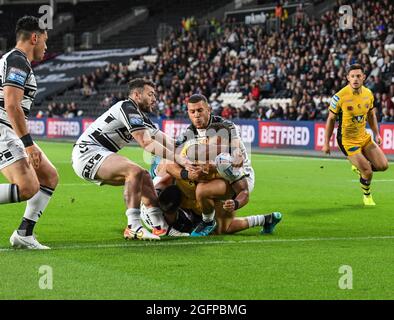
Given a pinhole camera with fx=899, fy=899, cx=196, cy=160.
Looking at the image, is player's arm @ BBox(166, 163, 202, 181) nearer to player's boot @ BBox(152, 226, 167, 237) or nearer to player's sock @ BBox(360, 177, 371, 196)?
player's boot @ BBox(152, 226, 167, 237)

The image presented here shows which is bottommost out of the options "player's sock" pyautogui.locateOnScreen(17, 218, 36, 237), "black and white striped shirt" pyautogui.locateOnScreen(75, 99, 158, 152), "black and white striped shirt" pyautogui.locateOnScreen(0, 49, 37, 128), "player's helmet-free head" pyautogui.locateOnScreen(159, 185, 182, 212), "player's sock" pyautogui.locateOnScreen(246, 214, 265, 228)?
"player's sock" pyautogui.locateOnScreen(246, 214, 265, 228)

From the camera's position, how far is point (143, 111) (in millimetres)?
10703

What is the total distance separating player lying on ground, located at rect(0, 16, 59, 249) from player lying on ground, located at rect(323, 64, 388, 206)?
7.07 metres

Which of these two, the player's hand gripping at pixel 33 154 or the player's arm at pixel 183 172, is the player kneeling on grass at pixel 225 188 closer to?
the player's arm at pixel 183 172

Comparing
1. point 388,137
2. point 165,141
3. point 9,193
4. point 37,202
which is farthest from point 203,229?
point 388,137

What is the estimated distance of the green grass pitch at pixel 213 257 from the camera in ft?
23.6

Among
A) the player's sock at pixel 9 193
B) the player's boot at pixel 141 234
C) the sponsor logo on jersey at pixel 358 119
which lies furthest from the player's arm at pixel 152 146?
the sponsor logo on jersey at pixel 358 119

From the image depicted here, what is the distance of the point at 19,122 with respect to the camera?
8727 mm

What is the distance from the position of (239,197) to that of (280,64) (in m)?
28.0

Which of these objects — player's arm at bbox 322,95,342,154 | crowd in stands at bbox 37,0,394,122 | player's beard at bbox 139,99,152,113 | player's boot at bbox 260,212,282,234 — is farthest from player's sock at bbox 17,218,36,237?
crowd in stands at bbox 37,0,394,122

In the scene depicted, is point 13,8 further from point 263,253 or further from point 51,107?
point 263,253

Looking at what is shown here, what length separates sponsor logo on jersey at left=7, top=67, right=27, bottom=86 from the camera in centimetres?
886
